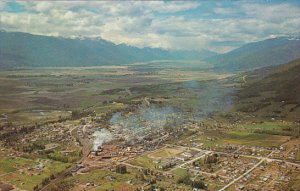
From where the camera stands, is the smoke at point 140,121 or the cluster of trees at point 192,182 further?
the smoke at point 140,121

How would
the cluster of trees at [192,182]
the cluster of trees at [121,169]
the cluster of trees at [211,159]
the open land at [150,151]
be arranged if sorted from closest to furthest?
1. the cluster of trees at [192,182]
2. the open land at [150,151]
3. the cluster of trees at [121,169]
4. the cluster of trees at [211,159]

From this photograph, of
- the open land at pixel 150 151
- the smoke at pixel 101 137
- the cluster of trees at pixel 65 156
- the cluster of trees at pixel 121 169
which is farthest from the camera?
the smoke at pixel 101 137

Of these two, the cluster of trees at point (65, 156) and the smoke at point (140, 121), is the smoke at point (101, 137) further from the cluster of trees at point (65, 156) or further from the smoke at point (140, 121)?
the cluster of trees at point (65, 156)

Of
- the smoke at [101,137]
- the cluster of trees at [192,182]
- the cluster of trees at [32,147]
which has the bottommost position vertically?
the cluster of trees at [192,182]

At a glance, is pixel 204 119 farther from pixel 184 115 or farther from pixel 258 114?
pixel 258 114

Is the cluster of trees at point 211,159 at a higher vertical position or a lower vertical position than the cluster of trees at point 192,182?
higher

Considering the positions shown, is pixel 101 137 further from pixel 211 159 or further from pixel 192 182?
pixel 192 182

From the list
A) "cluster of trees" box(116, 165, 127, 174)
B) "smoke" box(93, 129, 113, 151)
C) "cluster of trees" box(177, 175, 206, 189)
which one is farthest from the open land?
"cluster of trees" box(116, 165, 127, 174)

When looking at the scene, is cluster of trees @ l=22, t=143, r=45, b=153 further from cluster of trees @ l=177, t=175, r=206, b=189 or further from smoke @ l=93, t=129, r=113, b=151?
cluster of trees @ l=177, t=175, r=206, b=189

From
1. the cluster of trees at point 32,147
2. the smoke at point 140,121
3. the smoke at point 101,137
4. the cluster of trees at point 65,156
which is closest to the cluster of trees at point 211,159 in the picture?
the smoke at point 140,121

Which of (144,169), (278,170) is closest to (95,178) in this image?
(144,169)
